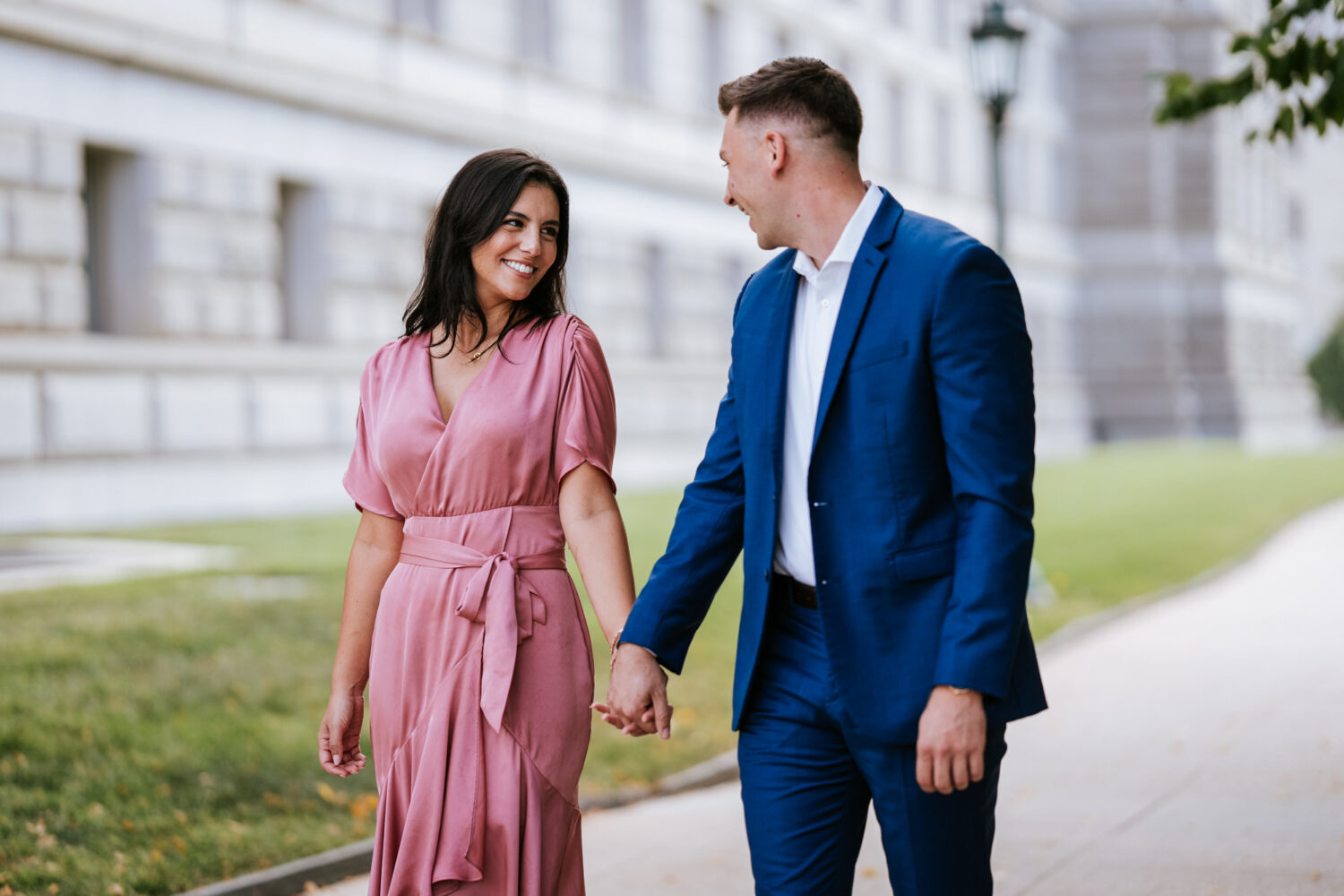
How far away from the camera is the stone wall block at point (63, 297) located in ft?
55.2

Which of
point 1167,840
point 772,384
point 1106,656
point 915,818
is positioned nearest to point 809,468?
point 772,384

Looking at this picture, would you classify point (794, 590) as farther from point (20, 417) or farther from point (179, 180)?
point (179, 180)

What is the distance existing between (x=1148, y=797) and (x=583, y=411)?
16.0 feet

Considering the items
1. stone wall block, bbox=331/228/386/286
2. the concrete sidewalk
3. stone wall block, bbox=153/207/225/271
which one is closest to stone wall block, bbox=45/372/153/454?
stone wall block, bbox=153/207/225/271

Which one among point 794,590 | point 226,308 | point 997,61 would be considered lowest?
point 794,590

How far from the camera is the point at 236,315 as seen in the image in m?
19.2

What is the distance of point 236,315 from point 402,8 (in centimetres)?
529

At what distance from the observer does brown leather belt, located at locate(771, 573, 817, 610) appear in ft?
11.2

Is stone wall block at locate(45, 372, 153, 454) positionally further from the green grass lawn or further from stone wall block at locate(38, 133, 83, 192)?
stone wall block at locate(38, 133, 83, 192)

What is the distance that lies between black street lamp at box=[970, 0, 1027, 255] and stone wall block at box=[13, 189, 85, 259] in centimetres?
893

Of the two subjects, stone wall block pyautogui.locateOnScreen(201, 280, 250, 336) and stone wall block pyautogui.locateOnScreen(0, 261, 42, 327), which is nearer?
stone wall block pyautogui.locateOnScreen(0, 261, 42, 327)

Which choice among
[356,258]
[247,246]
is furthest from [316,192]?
[247,246]

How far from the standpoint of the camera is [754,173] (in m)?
3.45

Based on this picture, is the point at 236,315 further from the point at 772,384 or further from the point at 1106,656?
the point at 772,384
